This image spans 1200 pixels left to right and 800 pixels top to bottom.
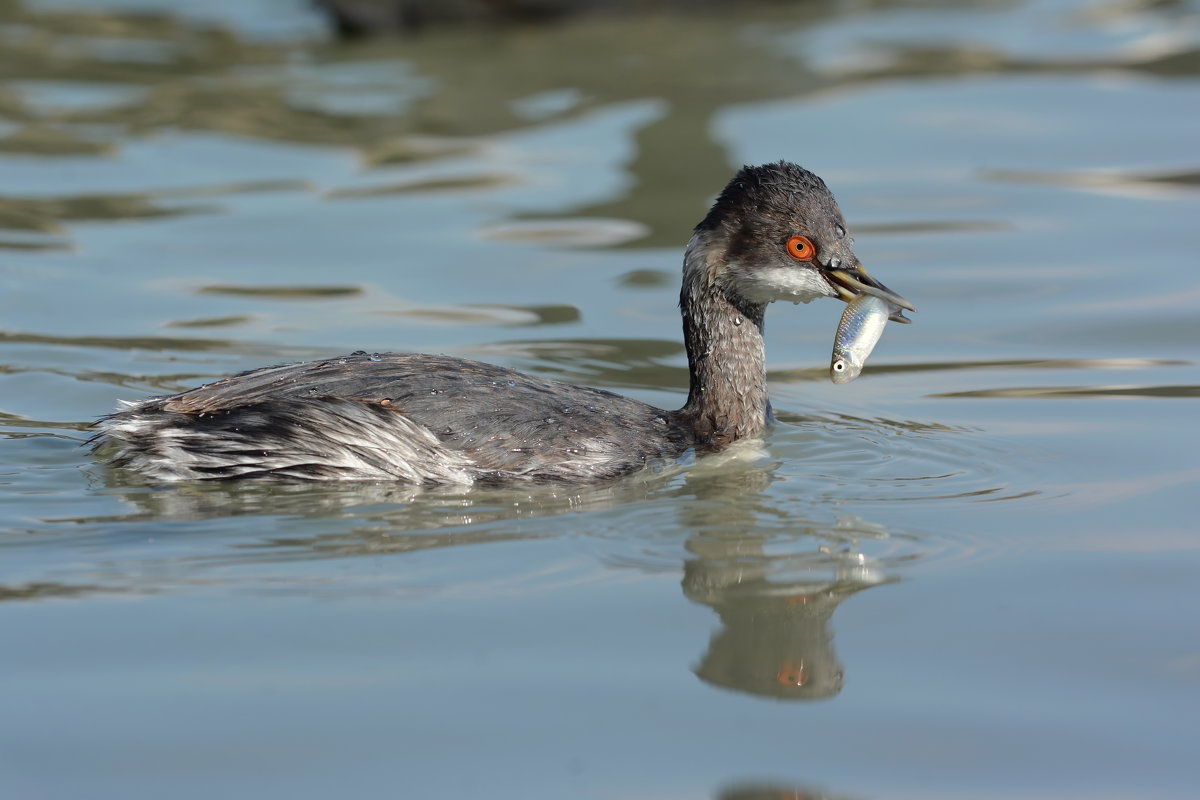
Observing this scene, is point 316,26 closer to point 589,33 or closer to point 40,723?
point 589,33

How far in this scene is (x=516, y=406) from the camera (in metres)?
7.68

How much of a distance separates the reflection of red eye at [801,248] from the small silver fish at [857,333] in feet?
1.03

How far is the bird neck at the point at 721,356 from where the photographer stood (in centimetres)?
844

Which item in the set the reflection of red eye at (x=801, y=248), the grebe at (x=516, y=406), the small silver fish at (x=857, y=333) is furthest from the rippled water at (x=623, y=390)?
the reflection of red eye at (x=801, y=248)

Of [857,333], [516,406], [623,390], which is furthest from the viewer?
[623,390]

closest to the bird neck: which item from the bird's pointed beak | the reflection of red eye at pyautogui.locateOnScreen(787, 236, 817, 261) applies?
the reflection of red eye at pyautogui.locateOnScreen(787, 236, 817, 261)

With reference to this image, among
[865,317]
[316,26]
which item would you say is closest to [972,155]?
[865,317]

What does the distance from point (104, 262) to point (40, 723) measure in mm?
7096

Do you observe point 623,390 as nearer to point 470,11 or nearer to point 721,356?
point 721,356

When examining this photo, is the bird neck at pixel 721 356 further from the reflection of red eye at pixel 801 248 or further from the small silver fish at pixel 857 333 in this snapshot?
the small silver fish at pixel 857 333

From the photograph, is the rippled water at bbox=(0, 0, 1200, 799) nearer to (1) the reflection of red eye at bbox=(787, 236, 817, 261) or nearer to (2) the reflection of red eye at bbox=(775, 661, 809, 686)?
(2) the reflection of red eye at bbox=(775, 661, 809, 686)

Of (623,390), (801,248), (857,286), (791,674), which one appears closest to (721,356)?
(801,248)

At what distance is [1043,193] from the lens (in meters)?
13.3

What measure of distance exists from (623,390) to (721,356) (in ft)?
4.05
